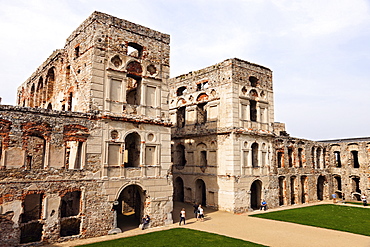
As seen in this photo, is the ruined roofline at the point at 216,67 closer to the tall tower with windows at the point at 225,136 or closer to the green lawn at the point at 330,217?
the tall tower with windows at the point at 225,136

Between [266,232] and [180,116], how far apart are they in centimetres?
1518

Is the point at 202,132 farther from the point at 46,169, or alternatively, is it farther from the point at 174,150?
the point at 46,169

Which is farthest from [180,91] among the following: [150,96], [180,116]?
[150,96]

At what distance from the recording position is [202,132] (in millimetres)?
25797

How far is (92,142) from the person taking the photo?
15383mm

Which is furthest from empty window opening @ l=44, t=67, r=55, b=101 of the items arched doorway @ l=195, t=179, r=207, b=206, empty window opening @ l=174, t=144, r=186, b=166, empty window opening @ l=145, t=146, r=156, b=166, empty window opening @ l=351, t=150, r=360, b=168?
empty window opening @ l=351, t=150, r=360, b=168

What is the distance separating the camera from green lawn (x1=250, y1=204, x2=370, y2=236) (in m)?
18.3

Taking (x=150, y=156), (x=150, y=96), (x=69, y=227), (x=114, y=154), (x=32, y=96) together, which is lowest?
(x=69, y=227)

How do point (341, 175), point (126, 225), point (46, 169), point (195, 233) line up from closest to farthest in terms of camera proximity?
point (46, 169) → point (195, 233) → point (126, 225) → point (341, 175)

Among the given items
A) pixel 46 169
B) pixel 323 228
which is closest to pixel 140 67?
pixel 46 169

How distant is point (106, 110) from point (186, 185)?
13.3m

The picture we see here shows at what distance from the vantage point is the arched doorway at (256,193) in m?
24.7

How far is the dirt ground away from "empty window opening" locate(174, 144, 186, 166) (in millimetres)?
7565

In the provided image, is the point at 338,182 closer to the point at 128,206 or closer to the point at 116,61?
the point at 128,206
